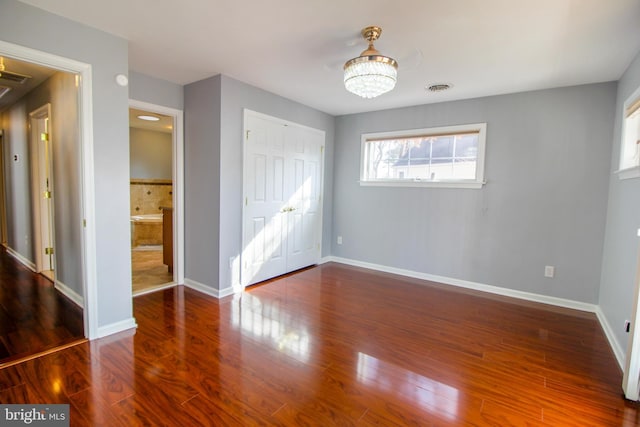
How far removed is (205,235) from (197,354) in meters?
1.55

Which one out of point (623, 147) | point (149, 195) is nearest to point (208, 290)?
point (149, 195)

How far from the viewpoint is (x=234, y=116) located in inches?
136

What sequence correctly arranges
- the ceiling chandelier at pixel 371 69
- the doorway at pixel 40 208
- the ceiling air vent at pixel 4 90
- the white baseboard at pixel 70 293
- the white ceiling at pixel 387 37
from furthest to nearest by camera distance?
the ceiling air vent at pixel 4 90 < the white baseboard at pixel 70 293 < the doorway at pixel 40 208 < the ceiling chandelier at pixel 371 69 < the white ceiling at pixel 387 37

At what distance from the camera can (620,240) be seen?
263 cm

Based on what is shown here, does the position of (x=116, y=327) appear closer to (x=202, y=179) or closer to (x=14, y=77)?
(x=202, y=179)

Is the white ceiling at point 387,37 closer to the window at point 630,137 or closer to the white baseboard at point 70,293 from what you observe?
the window at point 630,137

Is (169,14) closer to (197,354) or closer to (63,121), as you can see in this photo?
(63,121)

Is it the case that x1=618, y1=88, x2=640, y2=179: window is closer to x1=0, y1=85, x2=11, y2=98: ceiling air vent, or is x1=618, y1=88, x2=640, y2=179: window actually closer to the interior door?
the interior door

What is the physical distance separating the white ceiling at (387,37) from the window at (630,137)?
404 millimetres

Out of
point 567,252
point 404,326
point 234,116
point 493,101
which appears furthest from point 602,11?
point 234,116

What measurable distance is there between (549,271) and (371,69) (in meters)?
3.04

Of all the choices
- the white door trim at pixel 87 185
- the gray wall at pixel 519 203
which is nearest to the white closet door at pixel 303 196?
the gray wall at pixel 519 203

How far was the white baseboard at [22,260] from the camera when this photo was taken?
13.8 feet

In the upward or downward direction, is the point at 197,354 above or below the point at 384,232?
below
